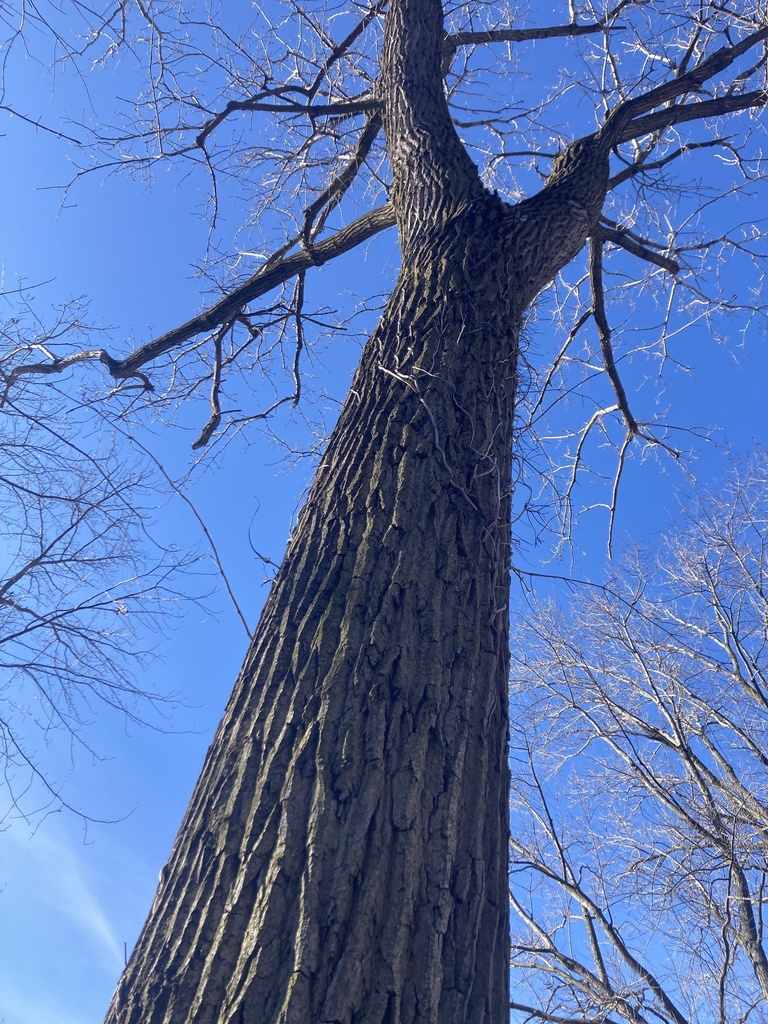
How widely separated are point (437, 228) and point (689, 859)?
6538 mm

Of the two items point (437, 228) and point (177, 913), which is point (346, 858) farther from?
point (437, 228)

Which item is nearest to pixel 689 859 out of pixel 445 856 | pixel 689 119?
pixel 689 119

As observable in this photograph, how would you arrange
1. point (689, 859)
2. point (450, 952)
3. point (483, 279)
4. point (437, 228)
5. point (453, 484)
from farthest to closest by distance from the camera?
point (689, 859)
point (437, 228)
point (483, 279)
point (453, 484)
point (450, 952)

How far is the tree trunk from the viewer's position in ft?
4.42

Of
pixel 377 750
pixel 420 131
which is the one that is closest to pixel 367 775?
pixel 377 750

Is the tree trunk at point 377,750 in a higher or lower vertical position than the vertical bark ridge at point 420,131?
lower

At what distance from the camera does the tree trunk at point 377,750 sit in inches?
53.1

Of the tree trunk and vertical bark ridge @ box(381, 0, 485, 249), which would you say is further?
vertical bark ridge @ box(381, 0, 485, 249)

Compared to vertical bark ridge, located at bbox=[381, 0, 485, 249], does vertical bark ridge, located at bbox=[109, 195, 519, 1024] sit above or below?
below

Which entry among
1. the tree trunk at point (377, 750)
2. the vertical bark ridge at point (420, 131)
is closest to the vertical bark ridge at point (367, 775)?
the tree trunk at point (377, 750)

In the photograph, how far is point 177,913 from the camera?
1477mm

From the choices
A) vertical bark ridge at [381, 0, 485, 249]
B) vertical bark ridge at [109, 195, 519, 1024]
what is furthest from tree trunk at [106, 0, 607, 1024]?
vertical bark ridge at [381, 0, 485, 249]

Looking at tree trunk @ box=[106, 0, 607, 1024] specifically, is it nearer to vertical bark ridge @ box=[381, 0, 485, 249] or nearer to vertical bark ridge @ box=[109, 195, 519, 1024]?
vertical bark ridge @ box=[109, 195, 519, 1024]

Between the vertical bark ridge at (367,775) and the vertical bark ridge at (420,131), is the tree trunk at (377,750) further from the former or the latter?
the vertical bark ridge at (420,131)
